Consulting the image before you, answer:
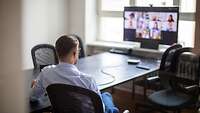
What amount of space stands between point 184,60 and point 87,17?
1944 mm

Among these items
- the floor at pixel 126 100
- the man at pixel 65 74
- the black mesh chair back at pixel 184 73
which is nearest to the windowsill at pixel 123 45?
the floor at pixel 126 100

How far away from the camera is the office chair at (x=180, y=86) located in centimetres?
256

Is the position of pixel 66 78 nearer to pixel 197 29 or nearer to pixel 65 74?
pixel 65 74

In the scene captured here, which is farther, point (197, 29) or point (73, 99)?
point (73, 99)

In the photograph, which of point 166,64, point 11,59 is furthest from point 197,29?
point 166,64

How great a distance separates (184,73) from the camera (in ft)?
9.02

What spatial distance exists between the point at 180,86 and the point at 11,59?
90.4 inches

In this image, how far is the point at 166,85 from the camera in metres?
2.87

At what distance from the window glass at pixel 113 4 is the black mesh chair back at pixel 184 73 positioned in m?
1.65

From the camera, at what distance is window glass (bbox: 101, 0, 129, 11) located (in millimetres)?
4245

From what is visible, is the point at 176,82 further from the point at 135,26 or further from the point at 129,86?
the point at 129,86

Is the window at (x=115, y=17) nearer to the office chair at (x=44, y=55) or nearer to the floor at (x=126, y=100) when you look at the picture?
the floor at (x=126, y=100)

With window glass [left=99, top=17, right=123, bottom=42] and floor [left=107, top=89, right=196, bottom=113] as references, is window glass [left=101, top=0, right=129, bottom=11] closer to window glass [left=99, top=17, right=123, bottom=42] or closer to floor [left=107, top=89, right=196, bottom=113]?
window glass [left=99, top=17, right=123, bottom=42]

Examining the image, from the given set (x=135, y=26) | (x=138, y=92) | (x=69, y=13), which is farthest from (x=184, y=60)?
(x=69, y=13)
